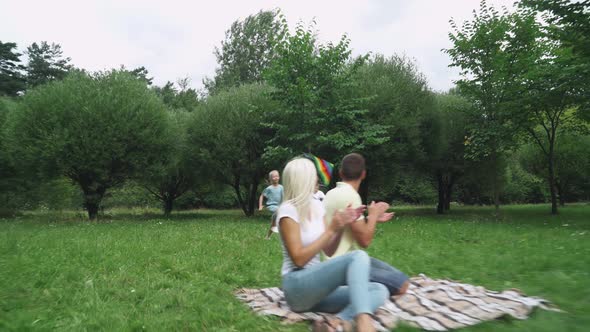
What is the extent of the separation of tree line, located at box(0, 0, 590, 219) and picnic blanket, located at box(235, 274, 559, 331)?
15515 mm

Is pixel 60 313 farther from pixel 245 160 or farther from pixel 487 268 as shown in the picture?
pixel 245 160

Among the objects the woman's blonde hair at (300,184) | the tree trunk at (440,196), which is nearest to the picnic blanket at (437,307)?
the woman's blonde hair at (300,184)

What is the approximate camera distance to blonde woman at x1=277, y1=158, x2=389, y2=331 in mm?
4309

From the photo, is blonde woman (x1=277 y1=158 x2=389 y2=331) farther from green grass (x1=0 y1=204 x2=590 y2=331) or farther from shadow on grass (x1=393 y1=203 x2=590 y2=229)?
shadow on grass (x1=393 y1=203 x2=590 y2=229)

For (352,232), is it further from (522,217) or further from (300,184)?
(522,217)

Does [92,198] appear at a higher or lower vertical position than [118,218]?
higher

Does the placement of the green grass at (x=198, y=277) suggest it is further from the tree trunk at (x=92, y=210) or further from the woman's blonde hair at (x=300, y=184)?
the tree trunk at (x=92, y=210)

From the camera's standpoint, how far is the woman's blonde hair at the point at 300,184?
460 centimetres

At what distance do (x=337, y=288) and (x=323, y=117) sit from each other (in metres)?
19.6

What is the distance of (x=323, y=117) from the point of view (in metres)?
23.9

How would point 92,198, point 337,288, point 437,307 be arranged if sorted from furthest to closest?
point 92,198 → point 437,307 → point 337,288

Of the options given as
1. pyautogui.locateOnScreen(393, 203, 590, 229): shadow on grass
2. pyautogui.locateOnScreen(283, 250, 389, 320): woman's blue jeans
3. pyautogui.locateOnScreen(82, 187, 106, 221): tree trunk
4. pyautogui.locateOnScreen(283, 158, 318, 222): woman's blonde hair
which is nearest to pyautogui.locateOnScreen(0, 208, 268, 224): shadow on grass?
pyautogui.locateOnScreen(82, 187, 106, 221): tree trunk

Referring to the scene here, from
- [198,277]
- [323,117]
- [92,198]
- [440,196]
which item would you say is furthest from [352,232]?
[440,196]

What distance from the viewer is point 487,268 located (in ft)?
27.5
